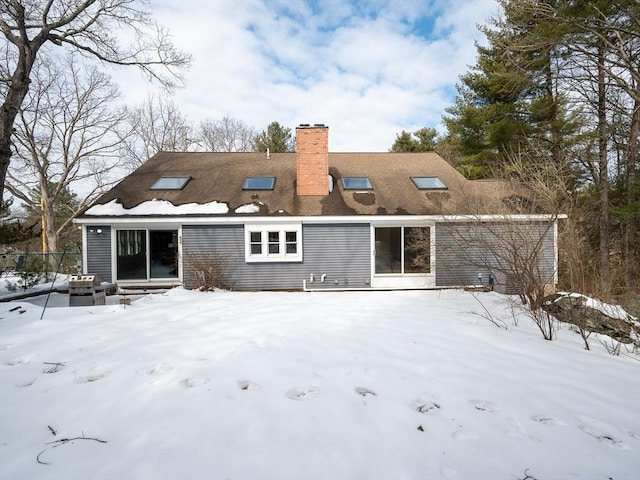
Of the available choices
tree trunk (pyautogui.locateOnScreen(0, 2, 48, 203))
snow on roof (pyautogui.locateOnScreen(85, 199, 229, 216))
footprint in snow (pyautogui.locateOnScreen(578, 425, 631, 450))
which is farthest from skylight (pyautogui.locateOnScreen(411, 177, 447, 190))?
tree trunk (pyautogui.locateOnScreen(0, 2, 48, 203))

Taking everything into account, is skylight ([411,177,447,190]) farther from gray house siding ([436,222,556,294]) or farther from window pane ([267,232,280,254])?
window pane ([267,232,280,254])

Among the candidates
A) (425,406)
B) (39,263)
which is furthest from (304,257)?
(39,263)

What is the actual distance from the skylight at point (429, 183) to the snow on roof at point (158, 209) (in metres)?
6.90

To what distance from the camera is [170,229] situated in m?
10.6

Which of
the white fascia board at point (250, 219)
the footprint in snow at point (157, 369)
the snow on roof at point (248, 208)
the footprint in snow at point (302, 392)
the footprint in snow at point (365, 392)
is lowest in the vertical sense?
the footprint in snow at point (365, 392)

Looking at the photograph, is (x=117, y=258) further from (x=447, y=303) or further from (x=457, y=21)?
(x=457, y=21)

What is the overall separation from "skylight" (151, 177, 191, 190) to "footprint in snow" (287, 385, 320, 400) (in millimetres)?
9639

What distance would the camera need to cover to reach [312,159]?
10.9 meters

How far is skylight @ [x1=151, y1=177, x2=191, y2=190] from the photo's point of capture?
1090cm

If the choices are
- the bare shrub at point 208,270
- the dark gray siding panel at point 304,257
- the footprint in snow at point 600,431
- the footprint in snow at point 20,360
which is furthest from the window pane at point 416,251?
the footprint in snow at point 20,360

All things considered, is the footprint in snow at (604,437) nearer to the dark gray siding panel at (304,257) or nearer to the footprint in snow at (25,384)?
the footprint in snow at (25,384)

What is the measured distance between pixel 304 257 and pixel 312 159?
11.3 ft

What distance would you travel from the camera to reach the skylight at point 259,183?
1111 cm

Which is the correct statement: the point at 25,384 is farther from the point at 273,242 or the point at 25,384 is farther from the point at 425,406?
the point at 273,242
